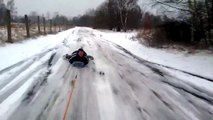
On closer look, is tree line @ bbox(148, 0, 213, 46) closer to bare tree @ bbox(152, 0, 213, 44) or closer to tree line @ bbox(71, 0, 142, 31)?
bare tree @ bbox(152, 0, 213, 44)

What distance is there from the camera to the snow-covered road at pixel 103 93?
21.8 feet

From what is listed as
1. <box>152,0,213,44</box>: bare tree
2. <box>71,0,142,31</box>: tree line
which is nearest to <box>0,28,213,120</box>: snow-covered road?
<box>152,0,213,44</box>: bare tree

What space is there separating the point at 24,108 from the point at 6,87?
7.52 ft

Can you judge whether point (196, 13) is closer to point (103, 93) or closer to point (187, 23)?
point (187, 23)

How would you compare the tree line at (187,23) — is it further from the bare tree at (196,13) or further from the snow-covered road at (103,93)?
the snow-covered road at (103,93)

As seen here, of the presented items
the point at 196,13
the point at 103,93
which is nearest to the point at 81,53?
the point at 103,93

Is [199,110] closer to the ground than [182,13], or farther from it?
closer to the ground

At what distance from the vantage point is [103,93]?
27.4 feet

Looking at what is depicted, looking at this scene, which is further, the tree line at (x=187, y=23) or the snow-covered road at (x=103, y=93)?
the tree line at (x=187, y=23)

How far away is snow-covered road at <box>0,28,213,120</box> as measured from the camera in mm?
6648

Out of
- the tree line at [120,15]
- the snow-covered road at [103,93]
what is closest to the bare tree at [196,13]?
the snow-covered road at [103,93]

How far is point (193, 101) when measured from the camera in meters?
7.86

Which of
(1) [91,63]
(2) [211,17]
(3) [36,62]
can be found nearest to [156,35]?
(2) [211,17]

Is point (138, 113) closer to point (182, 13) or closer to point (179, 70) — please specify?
point (179, 70)
